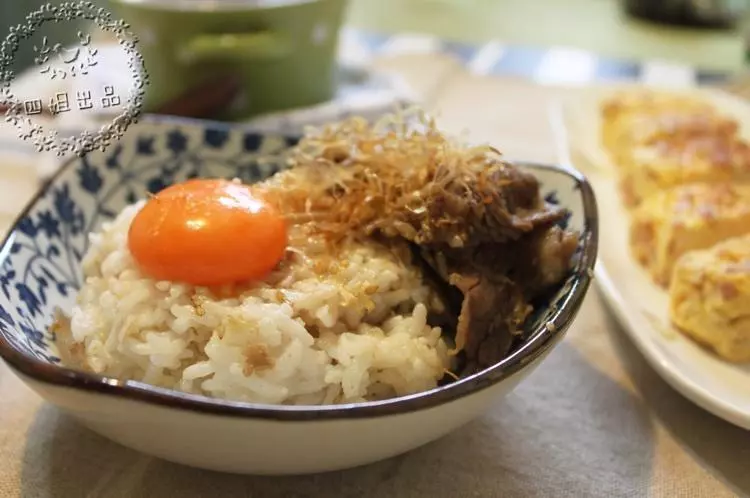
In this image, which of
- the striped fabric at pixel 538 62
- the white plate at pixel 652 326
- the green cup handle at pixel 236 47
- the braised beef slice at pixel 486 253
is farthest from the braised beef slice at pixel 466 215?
the striped fabric at pixel 538 62

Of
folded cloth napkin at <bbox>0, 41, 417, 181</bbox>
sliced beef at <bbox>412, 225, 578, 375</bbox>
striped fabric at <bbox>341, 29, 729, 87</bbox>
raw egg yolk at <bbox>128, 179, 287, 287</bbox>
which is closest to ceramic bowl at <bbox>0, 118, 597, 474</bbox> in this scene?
sliced beef at <bbox>412, 225, 578, 375</bbox>

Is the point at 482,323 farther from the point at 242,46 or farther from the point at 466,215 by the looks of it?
the point at 242,46

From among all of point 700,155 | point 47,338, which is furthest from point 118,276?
point 700,155

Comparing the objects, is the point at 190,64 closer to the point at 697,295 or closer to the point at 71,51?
the point at 71,51

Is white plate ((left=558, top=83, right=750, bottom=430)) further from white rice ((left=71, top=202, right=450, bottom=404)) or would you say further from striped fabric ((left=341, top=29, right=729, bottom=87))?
striped fabric ((left=341, top=29, right=729, bottom=87))

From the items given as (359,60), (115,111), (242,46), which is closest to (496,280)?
(242,46)
